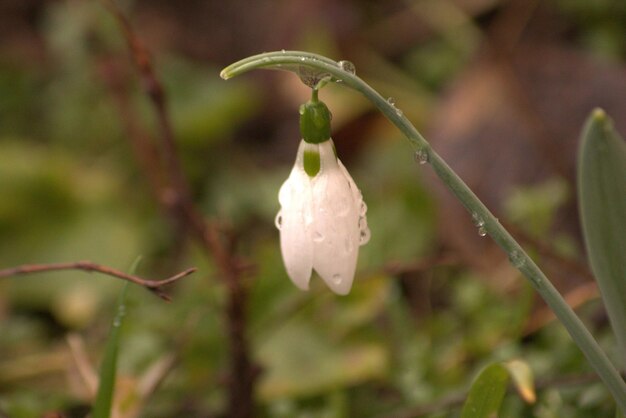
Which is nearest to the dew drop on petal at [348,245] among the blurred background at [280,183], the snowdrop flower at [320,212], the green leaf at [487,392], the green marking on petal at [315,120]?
the snowdrop flower at [320,212]

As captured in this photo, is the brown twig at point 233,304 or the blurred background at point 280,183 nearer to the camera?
the brown twig at point 233,304

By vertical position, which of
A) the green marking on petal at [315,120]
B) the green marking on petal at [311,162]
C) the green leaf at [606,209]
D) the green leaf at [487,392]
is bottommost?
the green leaf at [487,392]

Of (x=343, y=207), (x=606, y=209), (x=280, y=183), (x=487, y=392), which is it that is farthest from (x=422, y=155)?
(x=280, y=183)

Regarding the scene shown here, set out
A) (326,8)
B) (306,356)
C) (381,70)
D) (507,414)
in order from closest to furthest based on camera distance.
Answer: (507,414) → (306,356) → (381,70) → (326,8)

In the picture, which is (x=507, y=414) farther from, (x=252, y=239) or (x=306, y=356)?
(x=252, y=239)

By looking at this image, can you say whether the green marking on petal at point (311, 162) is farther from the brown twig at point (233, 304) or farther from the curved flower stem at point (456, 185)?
the brown twig at point (233, 304)

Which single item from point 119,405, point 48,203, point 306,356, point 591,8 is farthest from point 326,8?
point 119,405

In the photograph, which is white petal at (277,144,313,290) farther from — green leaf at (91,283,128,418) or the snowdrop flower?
green leaf at (91,283,128,418)

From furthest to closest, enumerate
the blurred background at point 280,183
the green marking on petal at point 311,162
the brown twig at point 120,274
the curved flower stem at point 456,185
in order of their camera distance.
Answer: the blurred background at point 280,183
the brown twig at point 120,274
the green marking on petal at point 311,162
the curved flower stem at point 456,185
